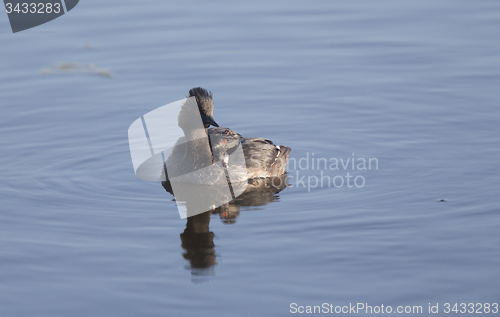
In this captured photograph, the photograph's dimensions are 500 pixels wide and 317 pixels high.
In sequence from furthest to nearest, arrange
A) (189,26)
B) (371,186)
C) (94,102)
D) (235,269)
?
(189,26), (94,102), (371,186), (235,269)

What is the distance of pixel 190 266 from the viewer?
22.4ft

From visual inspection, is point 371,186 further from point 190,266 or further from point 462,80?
point 462,80

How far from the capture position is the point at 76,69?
1341 centimetres

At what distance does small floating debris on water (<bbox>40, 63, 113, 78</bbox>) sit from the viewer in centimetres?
1325

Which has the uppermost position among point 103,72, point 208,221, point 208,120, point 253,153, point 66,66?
point 66,66

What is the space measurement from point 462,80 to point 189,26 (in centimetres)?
646

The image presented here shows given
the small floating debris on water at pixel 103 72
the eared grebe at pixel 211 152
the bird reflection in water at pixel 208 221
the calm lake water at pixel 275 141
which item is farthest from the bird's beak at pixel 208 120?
the small floating debris on water at pixel 103 72

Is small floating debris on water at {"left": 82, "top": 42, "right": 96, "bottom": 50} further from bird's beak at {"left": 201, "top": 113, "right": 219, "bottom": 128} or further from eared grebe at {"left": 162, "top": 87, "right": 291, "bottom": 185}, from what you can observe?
bird's beak at {"left": 201, "top": 113, "right": 219, "bottom": 128}

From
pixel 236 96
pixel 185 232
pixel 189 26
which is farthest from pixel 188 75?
pixel 185 232

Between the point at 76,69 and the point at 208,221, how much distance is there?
264 inches

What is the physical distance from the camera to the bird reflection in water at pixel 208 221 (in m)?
6.82

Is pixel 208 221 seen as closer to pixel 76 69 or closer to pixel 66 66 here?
pixel 76 69

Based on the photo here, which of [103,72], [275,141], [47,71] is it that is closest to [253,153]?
[275,141]

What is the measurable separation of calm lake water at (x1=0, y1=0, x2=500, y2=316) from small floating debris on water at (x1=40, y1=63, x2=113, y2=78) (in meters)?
0.04
